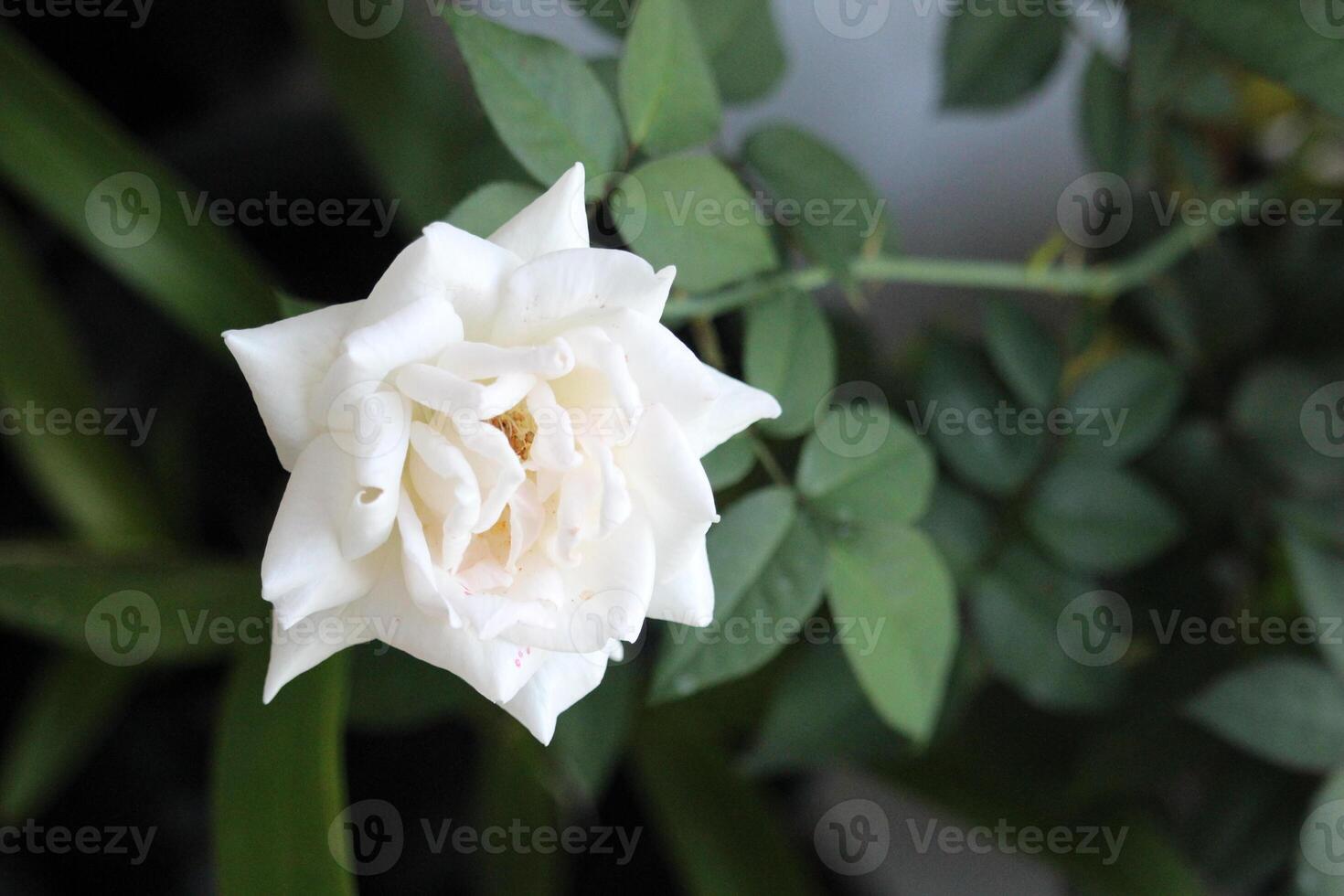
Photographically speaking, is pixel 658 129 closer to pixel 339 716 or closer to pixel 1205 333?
pixel 339 716

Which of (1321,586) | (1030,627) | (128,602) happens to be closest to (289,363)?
(128,602)

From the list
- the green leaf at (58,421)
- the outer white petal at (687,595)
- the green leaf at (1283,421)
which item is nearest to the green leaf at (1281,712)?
the green leaf at (1283,421)

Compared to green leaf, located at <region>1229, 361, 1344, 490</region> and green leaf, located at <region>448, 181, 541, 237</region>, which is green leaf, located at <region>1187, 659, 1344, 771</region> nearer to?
green leaf, located at <region>1229, 361, 1344, 490</region>

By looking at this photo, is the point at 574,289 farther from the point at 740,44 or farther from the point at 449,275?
the point at 740,44

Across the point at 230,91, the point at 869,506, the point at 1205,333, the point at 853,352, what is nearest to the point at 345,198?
the point at 230,91

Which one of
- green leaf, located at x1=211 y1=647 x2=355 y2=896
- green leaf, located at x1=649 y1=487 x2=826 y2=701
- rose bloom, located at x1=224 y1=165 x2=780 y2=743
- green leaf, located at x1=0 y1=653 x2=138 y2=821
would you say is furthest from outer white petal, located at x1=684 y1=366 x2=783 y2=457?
green leaf, located at x1=0 y1=653 x2=138 y2=821

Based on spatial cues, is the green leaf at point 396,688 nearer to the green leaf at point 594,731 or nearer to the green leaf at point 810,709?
the green leaf at point 594,731
